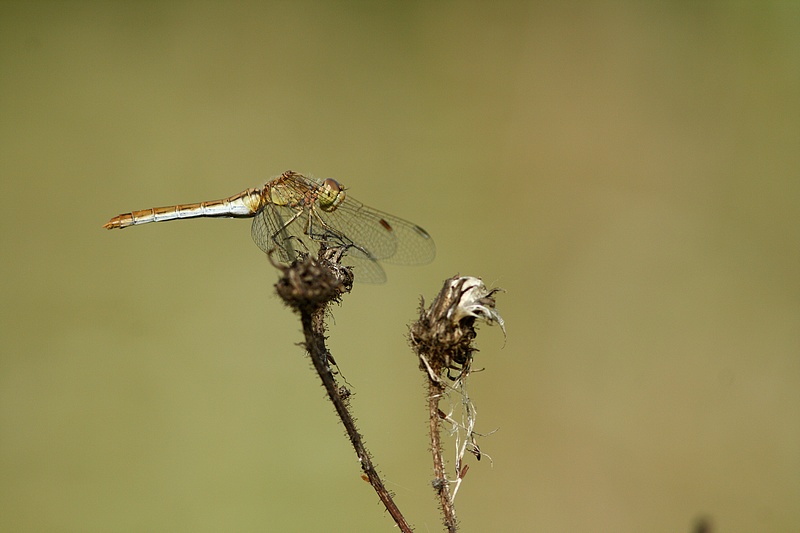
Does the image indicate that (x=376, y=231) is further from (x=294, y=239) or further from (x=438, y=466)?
(x=438, y=466)

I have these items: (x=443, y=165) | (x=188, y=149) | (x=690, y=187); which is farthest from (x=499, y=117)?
(x=188, y=149)

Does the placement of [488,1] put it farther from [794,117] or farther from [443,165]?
[794,117]

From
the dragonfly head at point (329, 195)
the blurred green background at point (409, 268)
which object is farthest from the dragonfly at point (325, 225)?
the blurred green background at point (409, 268)

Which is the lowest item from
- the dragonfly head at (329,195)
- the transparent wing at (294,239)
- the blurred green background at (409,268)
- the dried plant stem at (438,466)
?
the dried plant stem at (438,466)

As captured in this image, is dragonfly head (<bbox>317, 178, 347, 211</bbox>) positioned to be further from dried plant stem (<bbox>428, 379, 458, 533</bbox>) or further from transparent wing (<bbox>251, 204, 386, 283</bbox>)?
dried plant stem (<bbox>428, 379, 458, 533</bbox>)

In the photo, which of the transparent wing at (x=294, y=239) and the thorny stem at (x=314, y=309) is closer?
the thorny stem at (x=314, y=309)

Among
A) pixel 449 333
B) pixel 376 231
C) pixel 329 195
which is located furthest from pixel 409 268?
pixel 449 333

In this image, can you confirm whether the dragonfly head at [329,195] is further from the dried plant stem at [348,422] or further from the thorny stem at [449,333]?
the dried plant stem at [348,422]
